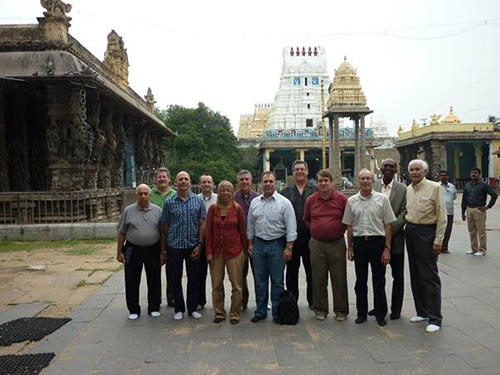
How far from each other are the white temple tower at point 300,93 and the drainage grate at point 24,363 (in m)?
44.7

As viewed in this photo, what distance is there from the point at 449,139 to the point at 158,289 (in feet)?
106

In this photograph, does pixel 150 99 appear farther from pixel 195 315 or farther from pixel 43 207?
pixel 195 315

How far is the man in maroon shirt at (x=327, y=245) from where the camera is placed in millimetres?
4246

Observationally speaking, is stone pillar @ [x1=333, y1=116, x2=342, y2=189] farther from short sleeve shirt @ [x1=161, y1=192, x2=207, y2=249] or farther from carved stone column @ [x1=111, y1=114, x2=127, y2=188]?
short sleeve shirt @ [x1=161, y1=192, x2=207, y2=249]

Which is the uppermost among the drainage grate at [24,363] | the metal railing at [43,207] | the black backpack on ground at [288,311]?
the metal railing at [43,207]

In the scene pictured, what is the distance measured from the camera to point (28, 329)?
4.13 metres

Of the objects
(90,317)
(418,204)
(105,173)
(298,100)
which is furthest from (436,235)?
(298,100)

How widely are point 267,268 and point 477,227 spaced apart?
514 cm

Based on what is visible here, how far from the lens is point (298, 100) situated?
158 feet

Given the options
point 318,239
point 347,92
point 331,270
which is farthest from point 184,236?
point 347,92

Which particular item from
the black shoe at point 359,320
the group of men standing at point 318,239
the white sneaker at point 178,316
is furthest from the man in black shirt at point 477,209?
the white sneaker at point 178,316

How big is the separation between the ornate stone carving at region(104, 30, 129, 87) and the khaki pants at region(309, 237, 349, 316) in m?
16.8

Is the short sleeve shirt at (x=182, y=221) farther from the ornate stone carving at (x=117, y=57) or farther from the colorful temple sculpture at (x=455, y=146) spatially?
the colorful temple sculpture at (x=455, y=146)

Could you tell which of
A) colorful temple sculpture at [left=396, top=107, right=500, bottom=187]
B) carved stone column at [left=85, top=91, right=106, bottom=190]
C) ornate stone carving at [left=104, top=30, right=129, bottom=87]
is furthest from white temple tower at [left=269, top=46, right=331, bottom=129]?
carved stone column at [left=85, top=91, right=106, bottom=190]
